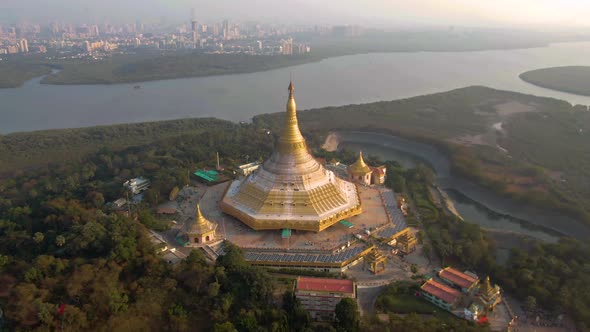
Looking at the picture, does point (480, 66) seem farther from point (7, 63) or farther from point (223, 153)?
point (7, 63)

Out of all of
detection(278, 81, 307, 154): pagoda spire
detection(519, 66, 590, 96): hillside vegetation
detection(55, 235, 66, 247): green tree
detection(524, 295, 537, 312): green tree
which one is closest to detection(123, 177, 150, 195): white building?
detection(55, 235, 66, 247): green tree

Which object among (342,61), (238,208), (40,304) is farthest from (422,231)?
(342,61)

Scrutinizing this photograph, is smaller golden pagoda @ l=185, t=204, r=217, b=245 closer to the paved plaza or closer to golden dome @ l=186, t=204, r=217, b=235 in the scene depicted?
golden dome @ l=186, t=204, r=217, b=235

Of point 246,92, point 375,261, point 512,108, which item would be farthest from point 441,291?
point 246,92

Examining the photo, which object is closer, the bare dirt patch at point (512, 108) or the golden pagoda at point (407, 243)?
the golden pagoda at point (407, 243)

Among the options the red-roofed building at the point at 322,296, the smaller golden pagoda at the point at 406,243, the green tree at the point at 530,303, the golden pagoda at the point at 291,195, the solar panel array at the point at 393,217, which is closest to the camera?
the red-roofed building at the point at 322,296

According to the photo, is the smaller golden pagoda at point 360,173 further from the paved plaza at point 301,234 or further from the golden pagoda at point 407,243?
the golden pagoda at point 407,243

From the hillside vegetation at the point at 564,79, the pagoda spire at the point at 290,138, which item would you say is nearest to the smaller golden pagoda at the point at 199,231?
the pagoda spire at the point at 290,138
